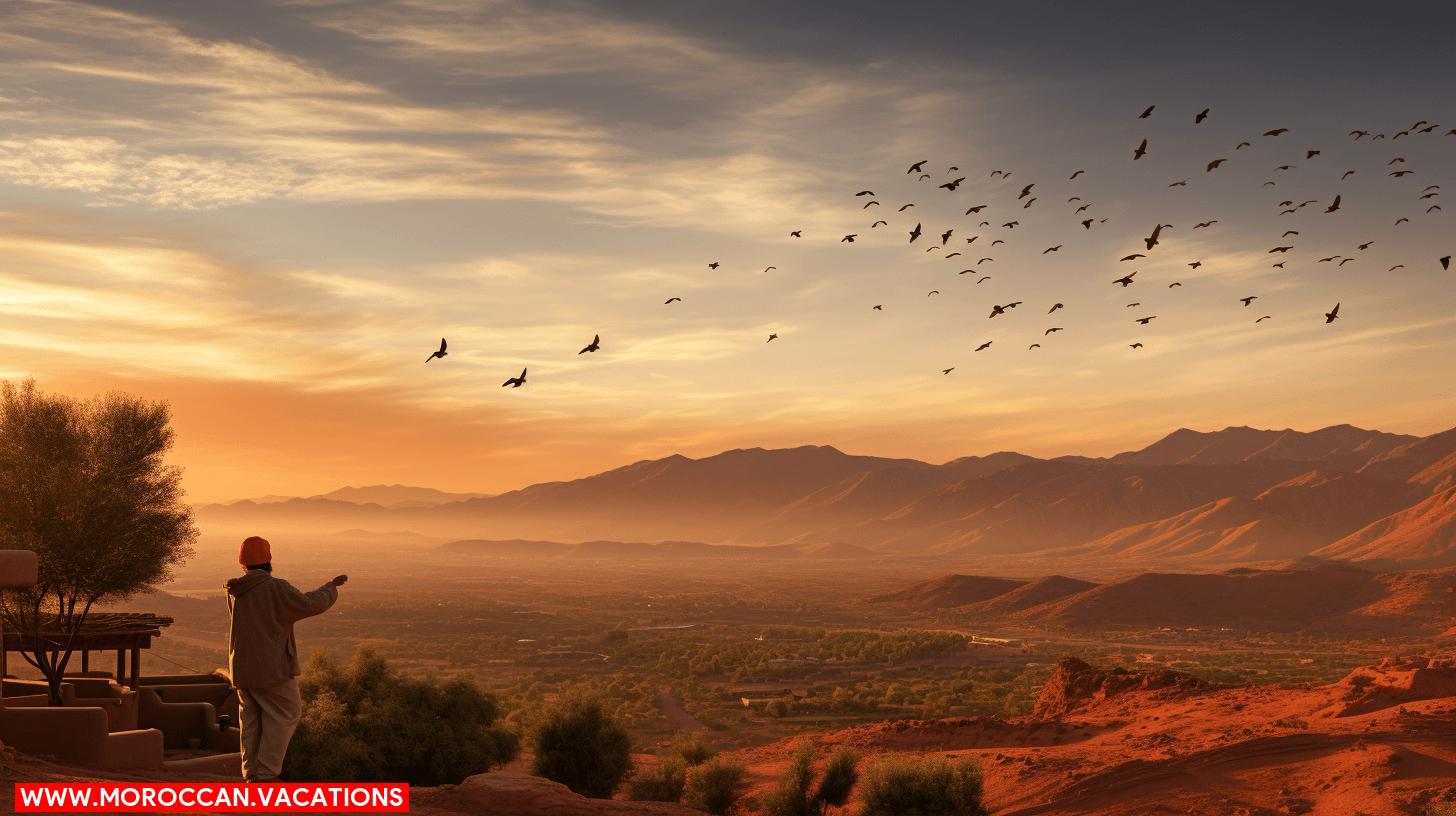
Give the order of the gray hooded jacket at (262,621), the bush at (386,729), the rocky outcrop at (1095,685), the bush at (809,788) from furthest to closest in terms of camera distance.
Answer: the rocky outcrop at (1095,685) → the bush at (809,788) → the bush at (386,729) → the gray hooded jacket at (262,621)

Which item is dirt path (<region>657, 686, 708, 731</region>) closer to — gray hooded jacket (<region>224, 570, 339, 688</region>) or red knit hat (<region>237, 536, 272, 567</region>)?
gray hooded jacket (<region>224, 570, 339, 688</region>)

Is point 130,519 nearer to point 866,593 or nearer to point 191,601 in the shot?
point 191,601

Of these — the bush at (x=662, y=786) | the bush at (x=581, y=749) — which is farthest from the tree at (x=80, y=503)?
the bush at (x=662, y=786)

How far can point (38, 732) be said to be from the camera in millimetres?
14336

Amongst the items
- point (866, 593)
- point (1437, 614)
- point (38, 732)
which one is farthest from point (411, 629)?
point (1437, 614)

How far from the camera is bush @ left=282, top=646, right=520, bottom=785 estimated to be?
2220 centimetres

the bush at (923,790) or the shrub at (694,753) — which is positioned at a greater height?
the bush at (923,790)

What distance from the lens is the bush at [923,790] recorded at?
811 inches

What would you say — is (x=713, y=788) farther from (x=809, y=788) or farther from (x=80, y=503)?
(x=80, y=503)

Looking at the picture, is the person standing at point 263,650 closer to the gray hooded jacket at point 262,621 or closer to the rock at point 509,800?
the gray hooded jacket at point 262,621

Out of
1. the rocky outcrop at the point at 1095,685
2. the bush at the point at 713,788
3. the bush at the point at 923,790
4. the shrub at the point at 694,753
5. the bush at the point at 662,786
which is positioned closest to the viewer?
the bush at the point at 923,790

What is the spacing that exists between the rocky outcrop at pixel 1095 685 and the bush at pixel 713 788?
15.1m

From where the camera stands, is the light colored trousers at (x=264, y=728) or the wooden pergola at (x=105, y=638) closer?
the light colored trousers at (x=264, y=728)

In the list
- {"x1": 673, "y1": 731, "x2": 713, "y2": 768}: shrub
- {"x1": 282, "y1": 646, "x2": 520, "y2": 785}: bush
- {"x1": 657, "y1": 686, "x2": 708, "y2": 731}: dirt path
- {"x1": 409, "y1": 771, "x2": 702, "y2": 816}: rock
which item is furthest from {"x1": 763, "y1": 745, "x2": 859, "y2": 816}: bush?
{"x1": 657, "y1": 686, "x2": 708, "y2": 731}: dirt path
